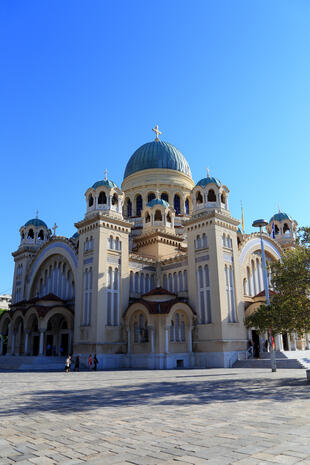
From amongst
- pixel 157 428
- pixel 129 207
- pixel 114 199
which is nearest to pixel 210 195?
pixel 114 199

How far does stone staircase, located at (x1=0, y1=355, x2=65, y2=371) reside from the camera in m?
35.2

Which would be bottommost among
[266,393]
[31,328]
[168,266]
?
[266,393]

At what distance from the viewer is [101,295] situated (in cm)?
3662

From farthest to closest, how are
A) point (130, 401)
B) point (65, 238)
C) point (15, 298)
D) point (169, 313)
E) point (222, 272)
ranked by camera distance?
point (15, 298)
point (65, 238)
point (222, 272)
point (169, 313)
point (130, 401)

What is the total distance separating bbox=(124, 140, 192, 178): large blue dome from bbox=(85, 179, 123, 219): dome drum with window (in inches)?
624

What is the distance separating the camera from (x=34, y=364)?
36.1 m

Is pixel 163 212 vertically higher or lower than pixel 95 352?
higher

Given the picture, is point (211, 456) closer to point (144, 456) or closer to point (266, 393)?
point (144, 456)

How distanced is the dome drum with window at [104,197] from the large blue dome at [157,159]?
1584cm

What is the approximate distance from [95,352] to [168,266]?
12.3 meters

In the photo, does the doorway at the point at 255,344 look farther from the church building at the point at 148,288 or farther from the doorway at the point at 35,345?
the doorway at the point at 35,345

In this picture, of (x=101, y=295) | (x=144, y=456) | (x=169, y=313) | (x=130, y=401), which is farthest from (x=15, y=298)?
(x=144, y=456)

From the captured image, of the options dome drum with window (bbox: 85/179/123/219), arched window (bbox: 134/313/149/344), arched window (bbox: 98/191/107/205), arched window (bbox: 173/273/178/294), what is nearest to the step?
arched window (bbox: 134/313/149/344)

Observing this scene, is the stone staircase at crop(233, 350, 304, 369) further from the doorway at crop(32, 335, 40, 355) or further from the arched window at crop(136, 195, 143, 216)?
the arched window at crop(136, 195, 143, 216)
